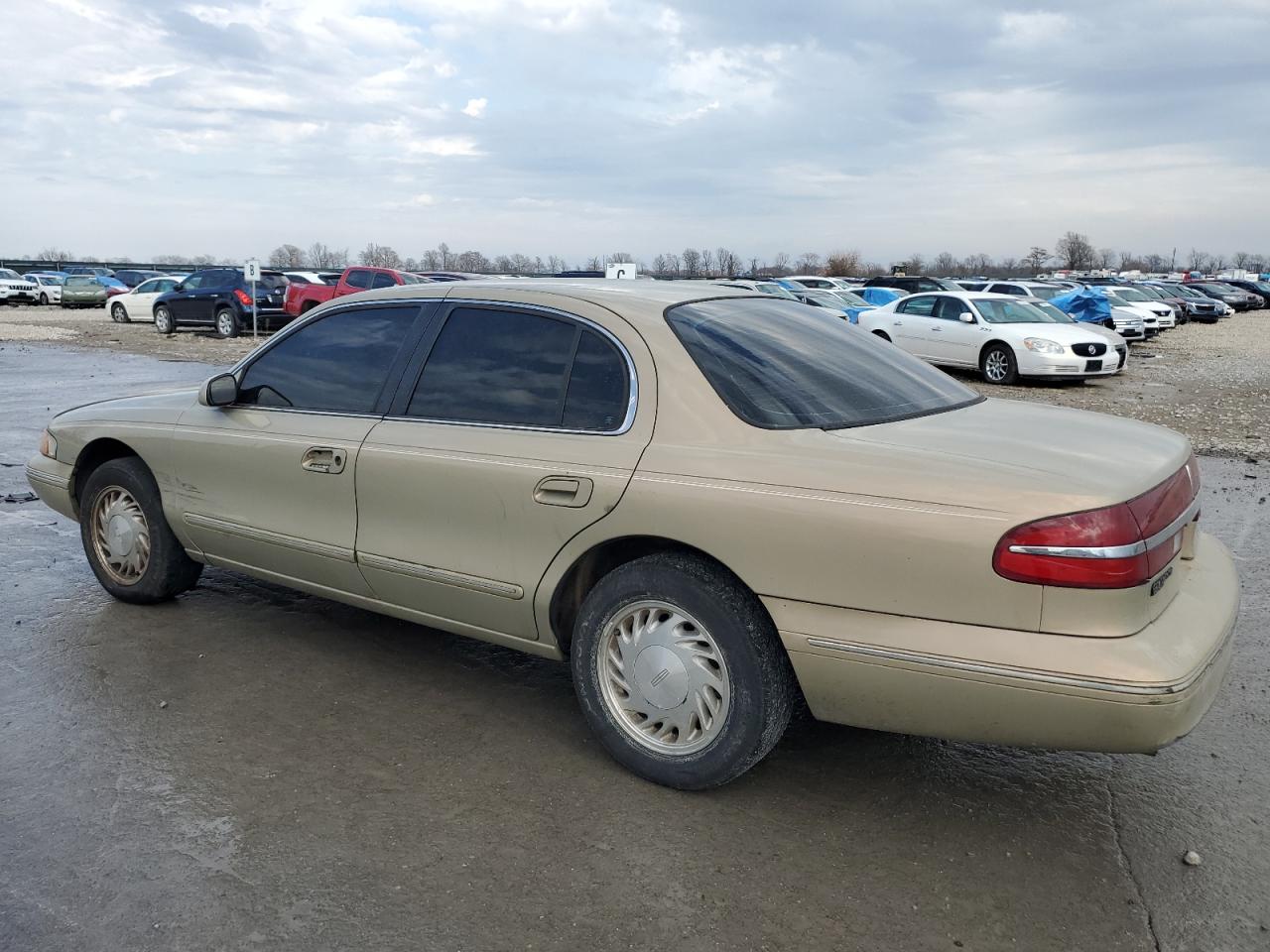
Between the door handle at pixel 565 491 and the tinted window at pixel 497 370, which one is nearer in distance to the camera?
the door handle at pixel 565 491

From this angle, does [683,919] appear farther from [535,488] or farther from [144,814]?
[144,814]

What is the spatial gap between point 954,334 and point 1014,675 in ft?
52.7

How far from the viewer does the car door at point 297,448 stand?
4.10 metres

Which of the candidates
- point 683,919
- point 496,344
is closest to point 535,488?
point 496,344

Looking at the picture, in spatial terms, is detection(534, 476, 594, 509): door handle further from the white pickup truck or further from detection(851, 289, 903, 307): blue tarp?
the white pickup truck

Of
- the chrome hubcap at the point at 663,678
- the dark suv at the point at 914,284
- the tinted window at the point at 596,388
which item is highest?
the dark suv at the point at 914,284

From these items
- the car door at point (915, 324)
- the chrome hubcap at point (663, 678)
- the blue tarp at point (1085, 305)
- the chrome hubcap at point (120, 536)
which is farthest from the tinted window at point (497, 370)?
the blue tarp at point (1085, 305)

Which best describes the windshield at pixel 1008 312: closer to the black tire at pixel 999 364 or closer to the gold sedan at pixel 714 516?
the black tire at pixel 999 364

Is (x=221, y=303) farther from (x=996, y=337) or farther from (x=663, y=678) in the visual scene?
(x=663, y=678)

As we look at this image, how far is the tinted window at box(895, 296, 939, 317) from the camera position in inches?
736

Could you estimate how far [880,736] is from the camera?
3775mm

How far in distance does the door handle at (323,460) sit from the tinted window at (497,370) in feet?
1.17

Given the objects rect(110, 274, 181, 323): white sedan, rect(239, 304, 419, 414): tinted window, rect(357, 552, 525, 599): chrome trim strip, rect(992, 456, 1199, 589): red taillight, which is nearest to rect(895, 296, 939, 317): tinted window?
rect(239, 304, 419, 414): tinted window

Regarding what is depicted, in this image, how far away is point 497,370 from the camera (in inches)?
150
